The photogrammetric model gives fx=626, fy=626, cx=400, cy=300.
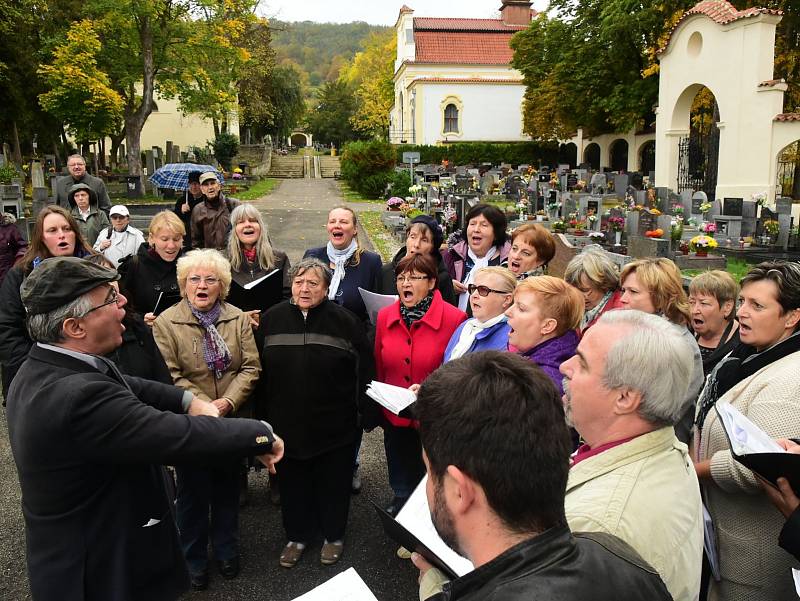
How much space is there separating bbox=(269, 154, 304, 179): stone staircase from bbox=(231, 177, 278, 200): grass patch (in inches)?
110

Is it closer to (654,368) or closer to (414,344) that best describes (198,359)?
(414,344)

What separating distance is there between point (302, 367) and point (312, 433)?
0.40m

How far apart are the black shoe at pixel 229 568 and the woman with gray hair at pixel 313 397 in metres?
0.27

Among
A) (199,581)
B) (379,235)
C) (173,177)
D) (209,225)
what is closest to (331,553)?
(199,581)

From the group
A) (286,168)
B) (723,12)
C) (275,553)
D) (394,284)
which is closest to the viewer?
(275,553)

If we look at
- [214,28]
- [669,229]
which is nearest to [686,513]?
[669,229]

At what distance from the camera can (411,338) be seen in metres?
3.99

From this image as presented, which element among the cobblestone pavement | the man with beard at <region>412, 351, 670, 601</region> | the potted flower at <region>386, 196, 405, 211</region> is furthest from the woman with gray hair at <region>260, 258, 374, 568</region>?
the potted flower at <region>386, 196, 405, 211</region>

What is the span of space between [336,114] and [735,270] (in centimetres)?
6010

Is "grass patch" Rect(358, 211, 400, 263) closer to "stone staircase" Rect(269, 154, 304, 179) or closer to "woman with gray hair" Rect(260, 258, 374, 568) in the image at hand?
"woman with gray hair" Rect(260, 258, 374, 568)

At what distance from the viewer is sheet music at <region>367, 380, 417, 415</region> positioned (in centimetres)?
318

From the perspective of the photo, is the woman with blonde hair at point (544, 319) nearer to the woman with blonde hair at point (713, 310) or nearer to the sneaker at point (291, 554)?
the woman with blonde hair at point (713, 310)

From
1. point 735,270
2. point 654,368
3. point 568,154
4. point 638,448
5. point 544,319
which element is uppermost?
point 568,154

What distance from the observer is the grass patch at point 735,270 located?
→ 33.4 ft
